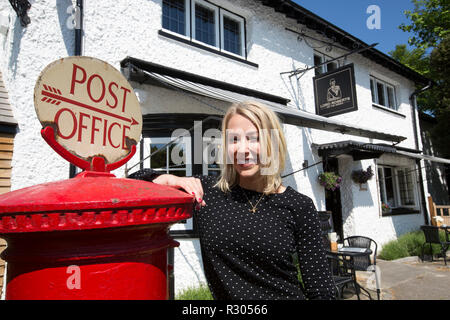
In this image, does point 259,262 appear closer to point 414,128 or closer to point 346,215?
point 346,215

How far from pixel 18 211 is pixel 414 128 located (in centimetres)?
1232

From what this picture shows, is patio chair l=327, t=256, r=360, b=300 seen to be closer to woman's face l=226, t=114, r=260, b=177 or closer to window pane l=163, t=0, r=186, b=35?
woman's face l=226, t=114, r=260, b=177

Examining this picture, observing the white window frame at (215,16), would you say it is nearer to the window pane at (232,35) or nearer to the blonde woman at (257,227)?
the window pane at (232,35)

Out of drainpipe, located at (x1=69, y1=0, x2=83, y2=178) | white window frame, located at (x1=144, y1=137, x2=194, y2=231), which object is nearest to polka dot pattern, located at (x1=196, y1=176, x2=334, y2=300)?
white window frame, located at (x1=144, y1=137, x2=194, y2=231)

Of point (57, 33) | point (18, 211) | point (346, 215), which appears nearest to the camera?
point (18, 211)

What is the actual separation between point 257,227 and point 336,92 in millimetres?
5411

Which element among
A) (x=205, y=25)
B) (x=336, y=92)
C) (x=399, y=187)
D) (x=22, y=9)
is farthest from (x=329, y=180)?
(x=22, y=9)

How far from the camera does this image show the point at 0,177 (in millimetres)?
3086

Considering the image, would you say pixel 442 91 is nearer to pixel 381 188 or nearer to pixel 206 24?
pixel 381 188

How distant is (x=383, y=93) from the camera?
31.1 ft

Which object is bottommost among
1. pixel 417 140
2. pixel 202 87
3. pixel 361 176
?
pixel 361 176

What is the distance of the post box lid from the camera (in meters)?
0.66

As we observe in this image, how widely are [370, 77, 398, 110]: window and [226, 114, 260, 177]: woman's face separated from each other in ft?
30.3
